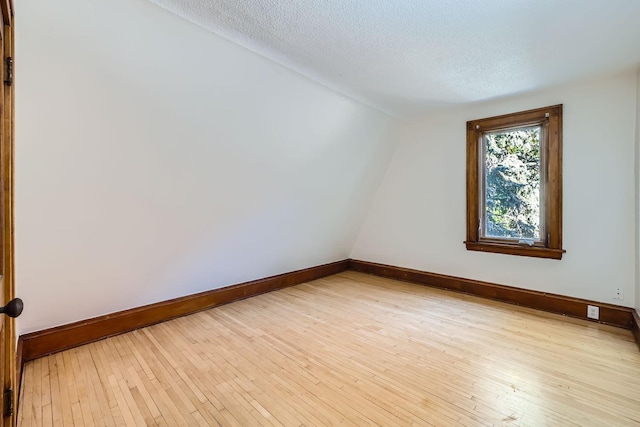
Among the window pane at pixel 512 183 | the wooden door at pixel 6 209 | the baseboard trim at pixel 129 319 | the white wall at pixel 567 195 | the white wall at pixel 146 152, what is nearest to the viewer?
the wooden door at pixel 6 209

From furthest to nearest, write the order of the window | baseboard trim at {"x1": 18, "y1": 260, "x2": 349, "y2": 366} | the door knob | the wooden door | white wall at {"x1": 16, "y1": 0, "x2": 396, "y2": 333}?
1. the window
2. baseboard trim at {"x1": 18, "y1": 260, "x2": 349, "y2": 366}
3. white wall at {"x1": 16, "y1": 0, "x2": 396, "y2": 333}
4. the wooden door
5. the door knob

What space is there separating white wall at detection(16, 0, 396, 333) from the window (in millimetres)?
1437

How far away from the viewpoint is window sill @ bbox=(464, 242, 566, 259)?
9.80 feet

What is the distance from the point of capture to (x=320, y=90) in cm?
271

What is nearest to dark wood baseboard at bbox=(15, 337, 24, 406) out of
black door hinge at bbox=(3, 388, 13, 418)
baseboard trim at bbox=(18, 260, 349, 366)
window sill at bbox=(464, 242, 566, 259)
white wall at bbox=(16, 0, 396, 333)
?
baseboard trim at bbox=(18, 260, 349, 366)

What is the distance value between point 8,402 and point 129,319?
5.10 feet

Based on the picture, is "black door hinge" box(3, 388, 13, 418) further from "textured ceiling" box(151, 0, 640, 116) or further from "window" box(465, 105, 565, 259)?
"window" box(465, 105, 565, 259)

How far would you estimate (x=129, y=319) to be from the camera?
2666 millimetres

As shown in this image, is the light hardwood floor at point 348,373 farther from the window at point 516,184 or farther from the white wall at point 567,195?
the window at point 516,184

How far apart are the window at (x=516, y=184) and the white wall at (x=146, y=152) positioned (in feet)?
4.72

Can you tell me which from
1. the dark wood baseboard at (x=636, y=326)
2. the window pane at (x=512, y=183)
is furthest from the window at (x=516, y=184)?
the dark wood baseboard at (x=636, y=326)

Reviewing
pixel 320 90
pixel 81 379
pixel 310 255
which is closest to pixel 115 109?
pixel 320 90

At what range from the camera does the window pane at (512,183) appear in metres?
3.17

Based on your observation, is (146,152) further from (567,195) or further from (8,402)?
(567,195)
